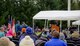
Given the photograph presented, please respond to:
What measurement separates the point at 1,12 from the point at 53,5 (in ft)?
24.0

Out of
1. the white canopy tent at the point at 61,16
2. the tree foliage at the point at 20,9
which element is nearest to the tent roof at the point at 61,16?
the white canopy tent at the point at 61,16

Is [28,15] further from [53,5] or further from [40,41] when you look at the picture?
[40,41]

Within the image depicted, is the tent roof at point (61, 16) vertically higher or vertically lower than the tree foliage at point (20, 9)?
higher

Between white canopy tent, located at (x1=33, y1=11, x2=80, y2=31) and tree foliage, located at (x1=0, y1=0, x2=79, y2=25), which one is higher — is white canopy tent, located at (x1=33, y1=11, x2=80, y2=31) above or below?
above

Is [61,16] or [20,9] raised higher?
[61,16]

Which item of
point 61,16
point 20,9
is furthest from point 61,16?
point 20,9

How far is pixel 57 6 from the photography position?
48.2 metres

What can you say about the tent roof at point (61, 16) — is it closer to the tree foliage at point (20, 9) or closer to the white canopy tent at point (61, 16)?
the white canopy tent at point (61, 16)

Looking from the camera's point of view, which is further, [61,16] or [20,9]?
[20,9]

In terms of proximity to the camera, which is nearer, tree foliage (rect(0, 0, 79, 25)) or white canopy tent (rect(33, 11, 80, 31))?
white canopy tent (rect(33, 11, 80, 31))

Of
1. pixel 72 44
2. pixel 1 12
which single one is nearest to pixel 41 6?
pixel 1 12

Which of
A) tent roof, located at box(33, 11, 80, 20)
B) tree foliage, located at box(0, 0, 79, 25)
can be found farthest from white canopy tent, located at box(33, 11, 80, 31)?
tree foliage, located at box(0, 0, 79, 25)

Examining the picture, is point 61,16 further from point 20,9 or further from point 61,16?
point 20,9

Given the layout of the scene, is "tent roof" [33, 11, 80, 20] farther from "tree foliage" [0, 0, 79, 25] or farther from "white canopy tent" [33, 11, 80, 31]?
"tree foliage" [0, 0, 79, 25]
